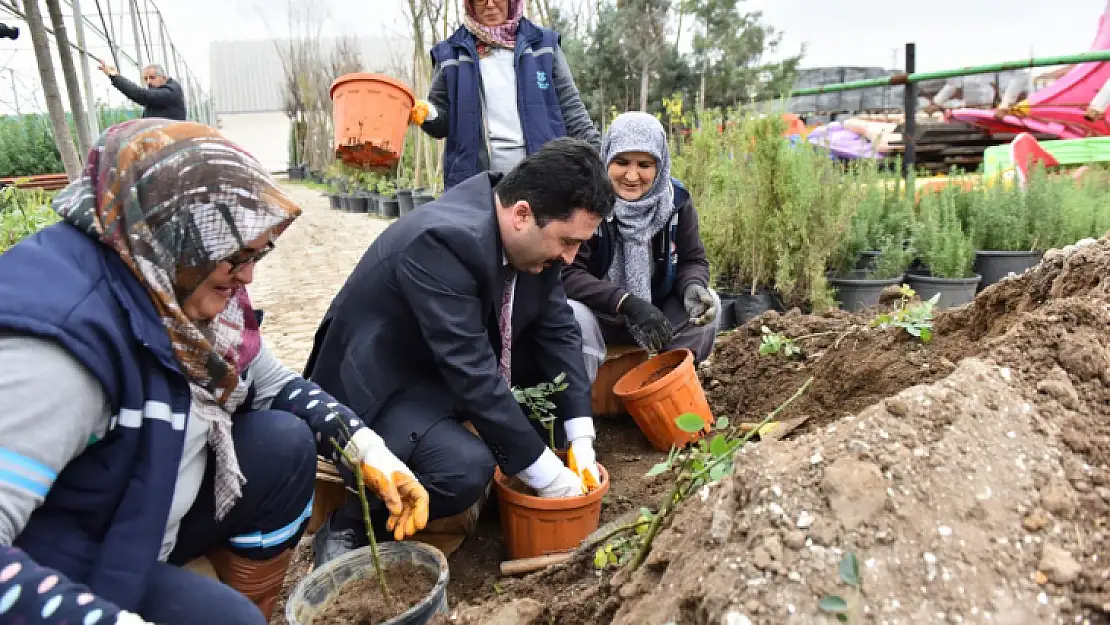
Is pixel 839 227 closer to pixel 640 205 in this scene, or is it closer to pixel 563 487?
pixel 640 205

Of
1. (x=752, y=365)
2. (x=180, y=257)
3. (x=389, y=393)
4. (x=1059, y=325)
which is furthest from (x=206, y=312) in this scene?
(x=752, y=365)

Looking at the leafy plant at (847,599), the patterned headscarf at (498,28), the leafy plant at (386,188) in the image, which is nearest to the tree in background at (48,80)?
the patterned headscarf at (498,28)

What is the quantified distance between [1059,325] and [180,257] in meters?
1.60

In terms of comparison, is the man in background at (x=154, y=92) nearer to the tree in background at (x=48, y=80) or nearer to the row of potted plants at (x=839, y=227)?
Answer: the tree in background at (x=48, y=80)

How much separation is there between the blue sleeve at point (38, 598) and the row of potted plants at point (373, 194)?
26.8ft

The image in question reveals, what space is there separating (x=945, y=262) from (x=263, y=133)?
29.2 metres

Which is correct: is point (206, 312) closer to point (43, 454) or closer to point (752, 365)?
point (43, 454)

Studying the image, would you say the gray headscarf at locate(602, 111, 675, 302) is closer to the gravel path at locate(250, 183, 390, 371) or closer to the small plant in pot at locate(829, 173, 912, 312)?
the small plant in pot at locate(829, 173, 912, 312)

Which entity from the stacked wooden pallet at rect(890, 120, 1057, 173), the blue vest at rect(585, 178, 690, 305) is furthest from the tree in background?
the stacked wooden pallet at rect(890, 120, 1057, 173)

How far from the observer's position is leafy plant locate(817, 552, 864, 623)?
991 millimetres

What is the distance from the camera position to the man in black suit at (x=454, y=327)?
1969 mm

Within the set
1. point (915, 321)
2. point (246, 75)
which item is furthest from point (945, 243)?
point (246, 75)

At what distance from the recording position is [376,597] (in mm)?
1605

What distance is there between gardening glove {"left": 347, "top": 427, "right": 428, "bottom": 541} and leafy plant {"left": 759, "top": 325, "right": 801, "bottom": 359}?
1.77 metres
